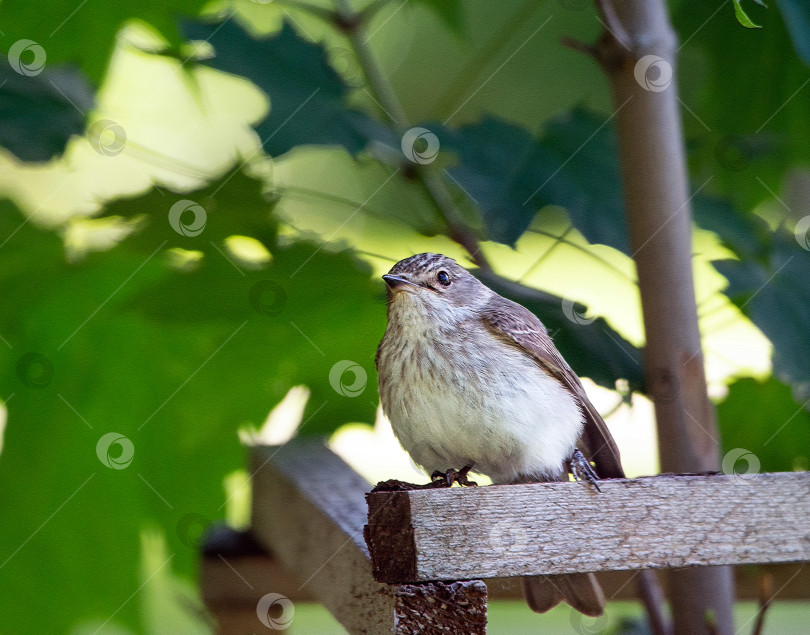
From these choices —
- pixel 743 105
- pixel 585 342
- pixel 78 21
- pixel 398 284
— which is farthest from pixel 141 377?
pixel 743 105

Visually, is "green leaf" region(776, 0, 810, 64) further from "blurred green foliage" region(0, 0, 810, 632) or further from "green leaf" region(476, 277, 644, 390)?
"green leaf" region(476, 277, 644, 390)

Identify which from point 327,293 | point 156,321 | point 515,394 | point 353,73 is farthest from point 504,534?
point 353,73

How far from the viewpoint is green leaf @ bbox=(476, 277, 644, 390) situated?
2715mm

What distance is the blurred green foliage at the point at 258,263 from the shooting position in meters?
2.81

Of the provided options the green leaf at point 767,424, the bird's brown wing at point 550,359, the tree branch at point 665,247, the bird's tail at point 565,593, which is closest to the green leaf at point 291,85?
the bird's brown wing at point 550,359

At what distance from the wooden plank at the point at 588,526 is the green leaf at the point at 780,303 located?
2.04 feet

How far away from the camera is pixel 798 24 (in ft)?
8.64

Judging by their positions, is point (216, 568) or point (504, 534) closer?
point (504, 534)

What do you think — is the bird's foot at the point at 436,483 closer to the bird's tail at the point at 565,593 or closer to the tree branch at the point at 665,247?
the bird's tail at the point at 565,593

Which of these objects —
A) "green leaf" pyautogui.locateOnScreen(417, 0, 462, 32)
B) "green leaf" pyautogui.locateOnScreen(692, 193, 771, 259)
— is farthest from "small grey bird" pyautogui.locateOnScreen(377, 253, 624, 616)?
"green leaf" pyautogui.locateOnScreen(417, 0, 462, 32)

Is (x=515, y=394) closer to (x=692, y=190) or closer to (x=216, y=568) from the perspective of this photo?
(x=692, y=190)

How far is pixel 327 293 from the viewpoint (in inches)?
115

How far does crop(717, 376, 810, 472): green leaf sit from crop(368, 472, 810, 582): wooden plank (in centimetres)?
88

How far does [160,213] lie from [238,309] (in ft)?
1.19
